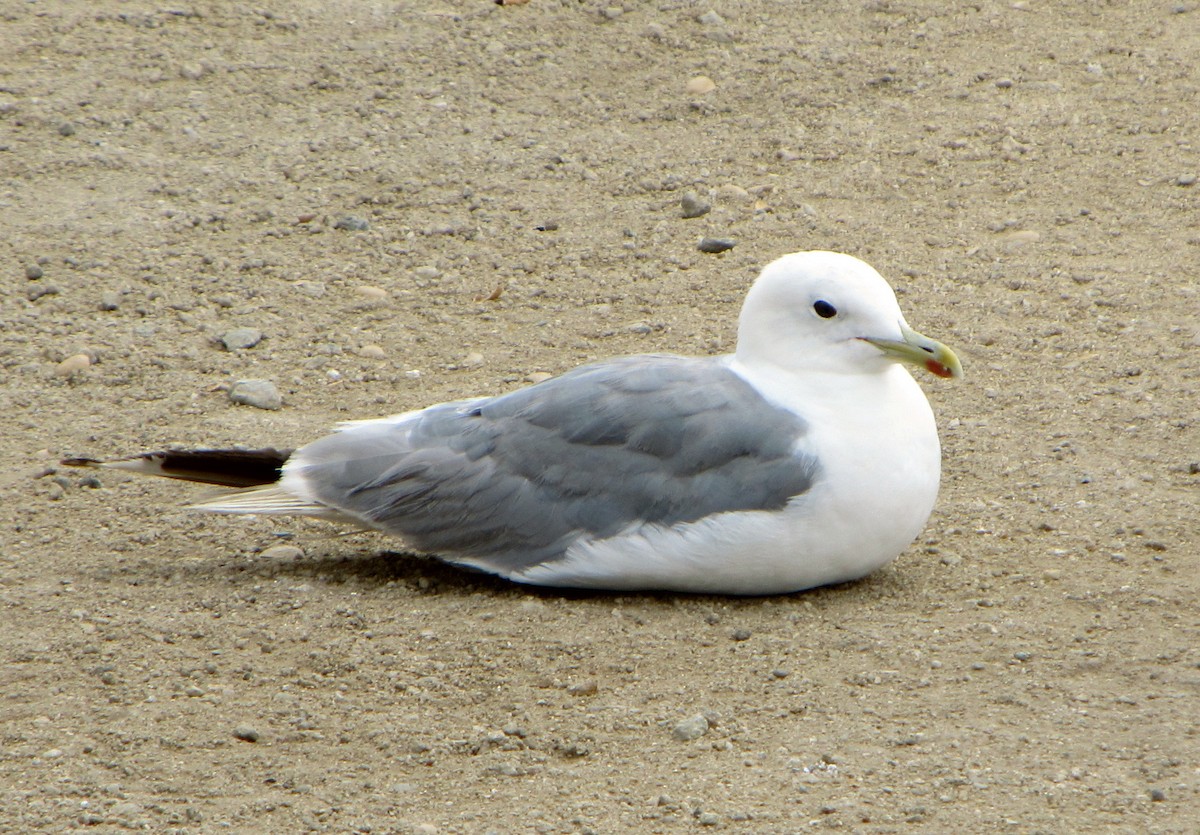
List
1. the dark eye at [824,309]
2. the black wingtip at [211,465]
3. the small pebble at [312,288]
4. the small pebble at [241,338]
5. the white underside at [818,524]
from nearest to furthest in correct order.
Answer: the white underside at [818,524]
the dark eye at [824,309]
the black wingtip at [211,465]
the small pebble at [241,338]
the small pebble at [312,288]

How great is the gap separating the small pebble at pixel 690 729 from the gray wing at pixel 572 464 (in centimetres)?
68

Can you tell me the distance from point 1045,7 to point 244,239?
184 inches

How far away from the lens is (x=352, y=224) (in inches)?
281

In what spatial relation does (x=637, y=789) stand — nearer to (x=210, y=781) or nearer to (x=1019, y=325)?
(x=210, y=781)

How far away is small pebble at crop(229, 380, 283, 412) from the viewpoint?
19.0 feet

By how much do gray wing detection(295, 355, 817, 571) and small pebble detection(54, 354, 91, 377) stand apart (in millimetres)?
1662

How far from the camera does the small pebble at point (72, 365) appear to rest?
598cm

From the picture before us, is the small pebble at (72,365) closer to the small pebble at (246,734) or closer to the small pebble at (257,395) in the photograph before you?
the small pebble at (257,395)

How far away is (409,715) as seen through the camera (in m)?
3.94

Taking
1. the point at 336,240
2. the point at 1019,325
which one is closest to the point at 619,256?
the point at 336,240

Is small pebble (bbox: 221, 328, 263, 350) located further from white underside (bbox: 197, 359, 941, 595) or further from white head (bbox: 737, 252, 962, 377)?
white head (bbox: 737, 252, 962, 377)

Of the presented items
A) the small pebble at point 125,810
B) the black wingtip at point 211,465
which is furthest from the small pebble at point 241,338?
the small pebble at point 125,810

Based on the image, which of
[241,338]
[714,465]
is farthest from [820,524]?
[241,338]

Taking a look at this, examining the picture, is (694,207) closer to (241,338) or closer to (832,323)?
(241,338)
